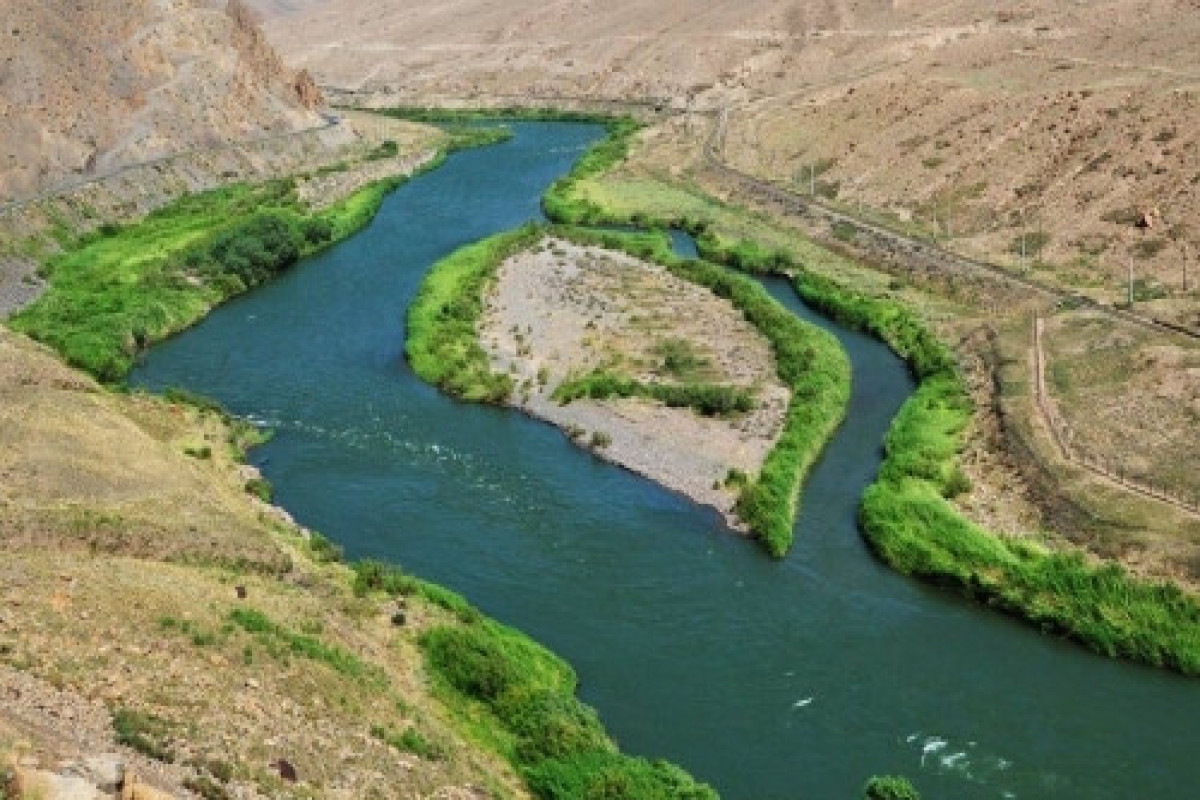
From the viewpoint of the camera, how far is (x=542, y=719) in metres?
36.7

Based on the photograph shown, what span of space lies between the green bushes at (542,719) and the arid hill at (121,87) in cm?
6474

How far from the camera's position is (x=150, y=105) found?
108 m

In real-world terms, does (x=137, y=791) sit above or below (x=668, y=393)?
above

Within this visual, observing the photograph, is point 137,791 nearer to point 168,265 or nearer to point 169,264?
point 168,265

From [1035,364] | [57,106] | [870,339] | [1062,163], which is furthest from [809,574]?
[57,106]

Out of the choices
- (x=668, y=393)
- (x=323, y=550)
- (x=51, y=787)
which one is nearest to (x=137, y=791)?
(x=51, y=787)

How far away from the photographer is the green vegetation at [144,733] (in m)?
28.8

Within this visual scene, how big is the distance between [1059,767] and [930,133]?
73701 mm

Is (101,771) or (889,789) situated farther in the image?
(889,789)

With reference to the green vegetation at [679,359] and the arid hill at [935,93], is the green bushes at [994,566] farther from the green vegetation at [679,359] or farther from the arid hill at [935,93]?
the arid hill at [935,93]

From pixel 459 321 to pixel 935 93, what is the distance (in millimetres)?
55189

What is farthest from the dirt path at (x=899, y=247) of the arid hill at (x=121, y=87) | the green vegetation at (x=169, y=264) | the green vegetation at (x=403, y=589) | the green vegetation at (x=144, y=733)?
the green vegetation at (x=144, y=733)

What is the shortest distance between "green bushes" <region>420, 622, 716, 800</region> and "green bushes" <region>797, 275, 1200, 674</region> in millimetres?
13993

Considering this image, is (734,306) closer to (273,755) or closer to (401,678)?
(401,678)
